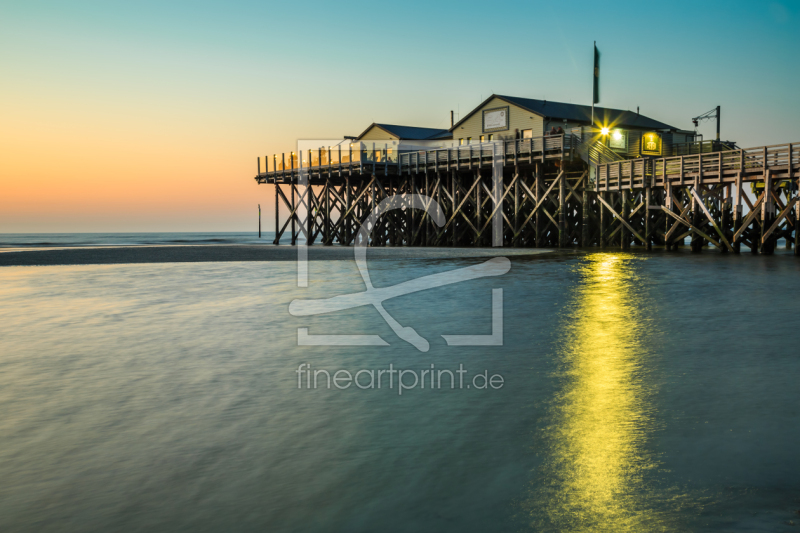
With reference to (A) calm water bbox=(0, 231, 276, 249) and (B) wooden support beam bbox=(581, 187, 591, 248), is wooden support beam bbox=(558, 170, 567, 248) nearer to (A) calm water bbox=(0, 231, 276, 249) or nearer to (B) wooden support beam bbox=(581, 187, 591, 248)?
(B) wooden support beam bbox=(581, 187, 591, 248)

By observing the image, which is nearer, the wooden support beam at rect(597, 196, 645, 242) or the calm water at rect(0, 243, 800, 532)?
the calm water at rect(0, 243, 800, 532)

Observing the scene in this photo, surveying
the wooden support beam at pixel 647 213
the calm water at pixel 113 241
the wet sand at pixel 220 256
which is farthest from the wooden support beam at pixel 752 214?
the calm water at pixel 113 241

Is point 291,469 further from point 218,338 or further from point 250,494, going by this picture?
point 218,338

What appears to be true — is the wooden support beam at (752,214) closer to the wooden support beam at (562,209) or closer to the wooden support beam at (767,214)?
the wooden support beam at (767,214)

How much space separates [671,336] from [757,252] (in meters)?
22.4

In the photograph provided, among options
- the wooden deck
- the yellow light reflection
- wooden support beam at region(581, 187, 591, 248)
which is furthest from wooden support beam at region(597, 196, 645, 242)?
the yellow light reflection

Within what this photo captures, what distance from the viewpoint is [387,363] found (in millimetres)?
8719

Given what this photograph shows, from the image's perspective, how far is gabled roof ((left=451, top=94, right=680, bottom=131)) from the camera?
43.5m

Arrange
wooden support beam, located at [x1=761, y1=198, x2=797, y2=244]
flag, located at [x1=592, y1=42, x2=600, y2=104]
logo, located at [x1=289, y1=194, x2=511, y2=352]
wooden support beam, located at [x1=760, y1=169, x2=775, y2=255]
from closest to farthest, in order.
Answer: logo, located at [x1=289, y1=194, x2=511, y2=352] → wooden support beam, located at [x1=761, y1=198, x2=797, y2=244] → wooden support beam, located at [x1=760, y1=169, x2=775, y2=255] → flag, located at [x1=592, y1=42, x2=600, y2=104]

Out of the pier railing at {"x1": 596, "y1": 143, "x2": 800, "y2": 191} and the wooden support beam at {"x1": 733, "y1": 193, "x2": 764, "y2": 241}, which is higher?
the pier railing at {"x1": 596, "y1": 143, "x2": 800, "y2": 191}

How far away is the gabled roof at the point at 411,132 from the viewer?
53.4 metres

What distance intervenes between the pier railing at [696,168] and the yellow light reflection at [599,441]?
66.4 ft

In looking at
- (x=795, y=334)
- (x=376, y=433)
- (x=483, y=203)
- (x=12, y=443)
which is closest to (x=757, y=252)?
(x=483, y=203)

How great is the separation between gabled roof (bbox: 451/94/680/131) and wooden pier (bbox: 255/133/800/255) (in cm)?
508
